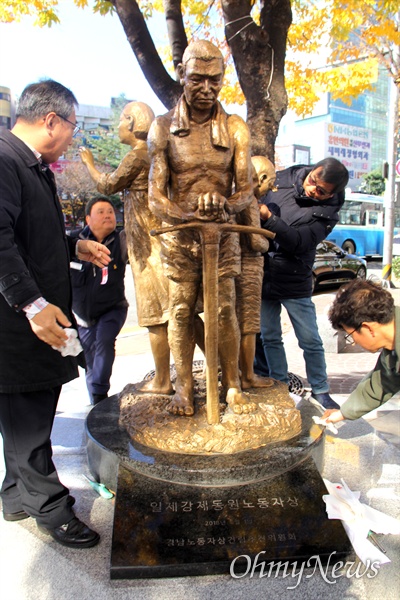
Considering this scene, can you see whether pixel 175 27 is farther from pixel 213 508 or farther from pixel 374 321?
pixel 213 508

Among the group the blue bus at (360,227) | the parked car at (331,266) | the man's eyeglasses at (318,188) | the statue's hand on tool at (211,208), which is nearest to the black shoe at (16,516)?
the statue's hand on tool at (211,208)

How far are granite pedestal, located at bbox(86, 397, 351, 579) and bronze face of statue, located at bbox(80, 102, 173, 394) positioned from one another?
69 cm

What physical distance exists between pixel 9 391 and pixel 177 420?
1010mm

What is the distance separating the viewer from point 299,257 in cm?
403

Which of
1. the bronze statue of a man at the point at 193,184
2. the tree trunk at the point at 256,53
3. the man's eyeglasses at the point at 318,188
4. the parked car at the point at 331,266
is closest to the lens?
the bronze statue of a man at the point at 193,184

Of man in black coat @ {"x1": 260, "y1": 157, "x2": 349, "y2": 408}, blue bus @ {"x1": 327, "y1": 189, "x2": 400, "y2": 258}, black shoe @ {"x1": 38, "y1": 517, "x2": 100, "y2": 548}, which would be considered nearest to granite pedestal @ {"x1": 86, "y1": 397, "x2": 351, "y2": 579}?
black shoe @ {"x1": 38, "y1": 517, "x2": 100, "y2": 548}

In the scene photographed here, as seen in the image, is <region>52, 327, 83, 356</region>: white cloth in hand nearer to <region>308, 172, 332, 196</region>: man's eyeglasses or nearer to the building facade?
<region>308, 172, 332, 196</region>: man's eyeglasses

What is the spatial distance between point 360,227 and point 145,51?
62.9ft

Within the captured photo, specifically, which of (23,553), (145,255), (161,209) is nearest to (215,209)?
(161,209)

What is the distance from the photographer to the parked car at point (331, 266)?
13.8 metres

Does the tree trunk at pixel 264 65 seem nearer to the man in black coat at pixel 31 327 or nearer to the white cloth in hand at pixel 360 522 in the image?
the man in black coat at pixel 31 327

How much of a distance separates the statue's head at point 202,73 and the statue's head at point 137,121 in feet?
2.13

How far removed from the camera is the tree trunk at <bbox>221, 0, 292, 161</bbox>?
4.57 meters

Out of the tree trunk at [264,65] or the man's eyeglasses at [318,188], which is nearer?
the man's eyeglasses at [318,188]
